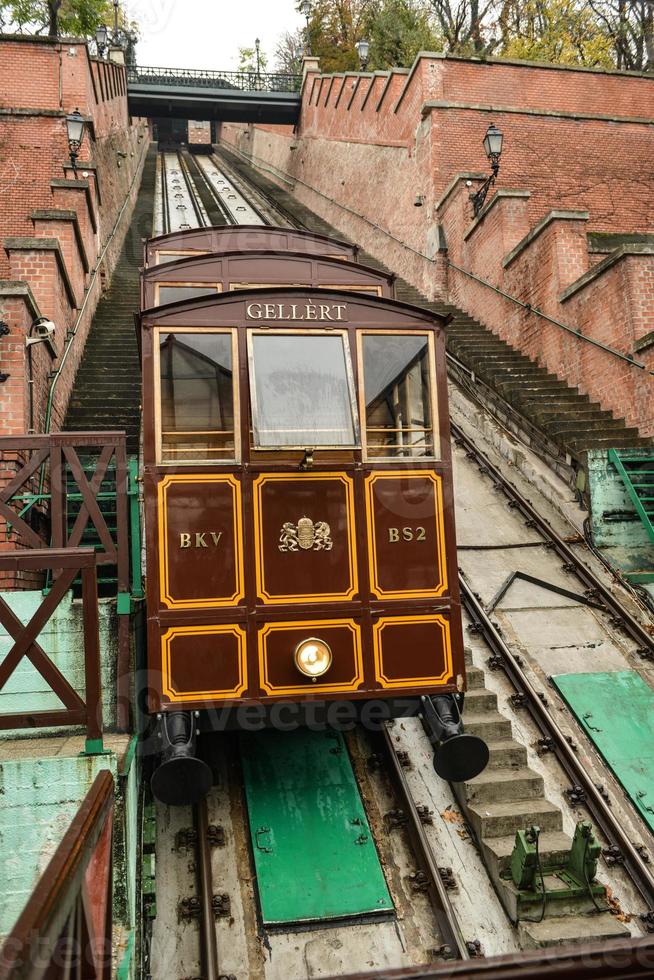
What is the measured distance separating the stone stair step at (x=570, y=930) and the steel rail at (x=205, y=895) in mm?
1914

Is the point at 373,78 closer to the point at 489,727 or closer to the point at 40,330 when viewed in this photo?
the point at 40,330

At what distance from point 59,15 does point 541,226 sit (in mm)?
23125

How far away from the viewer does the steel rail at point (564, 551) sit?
307 inches

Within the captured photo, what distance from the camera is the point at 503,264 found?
13.8 m

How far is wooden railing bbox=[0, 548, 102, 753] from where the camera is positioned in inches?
174

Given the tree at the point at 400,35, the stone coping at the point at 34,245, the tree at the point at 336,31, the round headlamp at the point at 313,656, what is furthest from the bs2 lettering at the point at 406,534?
the tree at the point at 336,31

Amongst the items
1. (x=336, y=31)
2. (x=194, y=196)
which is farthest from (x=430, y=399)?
(x=336, y=31)

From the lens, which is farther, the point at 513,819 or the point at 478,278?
the point at 478,278

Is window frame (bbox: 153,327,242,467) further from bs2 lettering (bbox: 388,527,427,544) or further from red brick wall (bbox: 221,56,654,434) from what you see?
red brick wall (bbox: 221,56,654,434)

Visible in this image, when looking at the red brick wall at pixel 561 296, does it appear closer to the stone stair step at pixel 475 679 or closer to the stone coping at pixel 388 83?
the stone stair step at pixel 475 679

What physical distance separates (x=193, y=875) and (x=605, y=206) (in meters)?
16.0

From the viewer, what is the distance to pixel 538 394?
458 inches

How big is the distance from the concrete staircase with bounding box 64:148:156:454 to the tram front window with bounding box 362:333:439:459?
4357 millimetres

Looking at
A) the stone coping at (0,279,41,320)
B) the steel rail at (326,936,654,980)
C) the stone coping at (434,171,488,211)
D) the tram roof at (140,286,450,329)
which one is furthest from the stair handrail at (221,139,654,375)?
the steel rail at (326,936,654,980)
